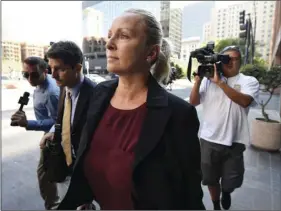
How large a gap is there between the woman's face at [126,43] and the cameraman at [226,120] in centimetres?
129

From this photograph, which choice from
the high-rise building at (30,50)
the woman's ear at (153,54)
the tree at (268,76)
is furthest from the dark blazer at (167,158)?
the tree at (268,76)

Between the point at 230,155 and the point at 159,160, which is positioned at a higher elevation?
the point at 159,160

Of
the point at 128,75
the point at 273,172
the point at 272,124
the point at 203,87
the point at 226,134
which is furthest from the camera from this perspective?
the point at 272,124

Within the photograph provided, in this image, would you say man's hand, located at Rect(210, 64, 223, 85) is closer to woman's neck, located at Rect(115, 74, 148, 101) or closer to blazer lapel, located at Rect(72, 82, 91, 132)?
blazer lapel, located at Rect(72, 82, 91, 132)

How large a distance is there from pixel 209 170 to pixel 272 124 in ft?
8.48

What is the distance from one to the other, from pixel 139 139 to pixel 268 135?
4.01 m

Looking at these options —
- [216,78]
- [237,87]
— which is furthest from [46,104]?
[237,87]

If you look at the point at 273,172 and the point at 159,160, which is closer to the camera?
the point at 159,160

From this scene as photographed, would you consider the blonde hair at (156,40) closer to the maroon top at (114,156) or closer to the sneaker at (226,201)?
the maroon top at (114,156)

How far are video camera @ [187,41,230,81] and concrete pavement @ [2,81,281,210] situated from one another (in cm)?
26

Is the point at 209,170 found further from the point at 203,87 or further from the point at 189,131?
the point at 189,131

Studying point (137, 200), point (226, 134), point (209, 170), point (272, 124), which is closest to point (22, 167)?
point (209, 170)

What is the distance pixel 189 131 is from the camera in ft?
2.91

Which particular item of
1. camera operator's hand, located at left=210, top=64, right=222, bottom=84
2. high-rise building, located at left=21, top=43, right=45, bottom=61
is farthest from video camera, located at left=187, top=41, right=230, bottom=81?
high-rise building, located at left=21, top=43, right=45, bottom=61
